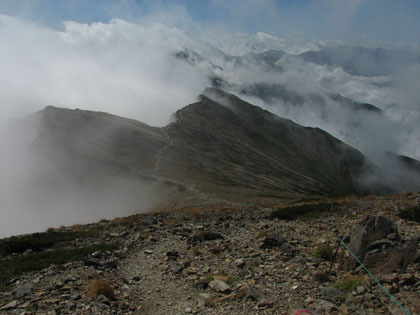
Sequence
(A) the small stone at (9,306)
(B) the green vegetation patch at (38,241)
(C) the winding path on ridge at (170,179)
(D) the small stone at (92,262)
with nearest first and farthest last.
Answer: (A) the small stone at (9,306), (D) the small stone at (92,262), (B) the green vegetation patch at (38,241), (C) the winding path on ridge at (170,179)

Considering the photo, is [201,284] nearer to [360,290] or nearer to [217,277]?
[217,277]

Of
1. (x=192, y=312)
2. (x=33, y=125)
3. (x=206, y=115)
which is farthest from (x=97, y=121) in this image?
(x=192, y=312)

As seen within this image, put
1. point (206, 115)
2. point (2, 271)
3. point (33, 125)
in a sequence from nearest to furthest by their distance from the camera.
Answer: point (2, 271) → point (33, 125) → point (206, 115)

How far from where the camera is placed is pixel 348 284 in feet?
41.2

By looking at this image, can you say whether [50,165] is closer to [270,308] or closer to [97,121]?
[97,121]

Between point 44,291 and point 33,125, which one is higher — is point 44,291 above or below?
below

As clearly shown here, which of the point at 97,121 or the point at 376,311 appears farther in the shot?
the point at 97,121

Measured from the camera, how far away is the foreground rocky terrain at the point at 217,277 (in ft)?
39.4

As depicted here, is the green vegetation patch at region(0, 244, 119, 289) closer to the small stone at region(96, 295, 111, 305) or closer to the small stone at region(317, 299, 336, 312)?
the small stone at region(96, 295, 111, 305)

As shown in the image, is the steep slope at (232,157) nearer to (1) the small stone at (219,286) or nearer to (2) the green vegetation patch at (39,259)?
(2) the green vegetation patch at (39,259)

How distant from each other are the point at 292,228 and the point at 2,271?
17704 mm

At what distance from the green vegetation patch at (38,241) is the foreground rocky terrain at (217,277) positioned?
1.01m

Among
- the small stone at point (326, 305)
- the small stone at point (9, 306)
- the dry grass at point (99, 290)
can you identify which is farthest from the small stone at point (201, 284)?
the small stone at point (9, 306)

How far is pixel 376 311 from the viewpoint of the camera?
34.8ft
